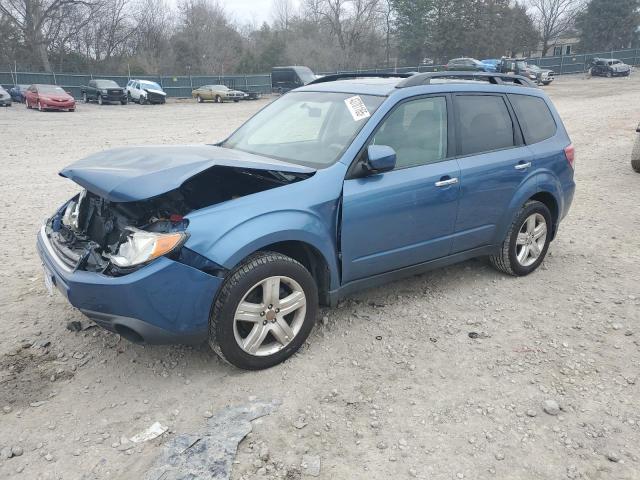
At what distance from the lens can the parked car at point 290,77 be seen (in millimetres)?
35906

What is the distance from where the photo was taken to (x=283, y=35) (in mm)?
65625

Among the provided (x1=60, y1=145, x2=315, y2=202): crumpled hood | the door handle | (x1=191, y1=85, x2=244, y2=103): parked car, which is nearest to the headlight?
(x1=60, y1=145, x2=315, y2=202): crumpled hood

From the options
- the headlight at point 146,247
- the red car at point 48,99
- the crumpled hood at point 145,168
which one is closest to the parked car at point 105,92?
the red car at point 48,99

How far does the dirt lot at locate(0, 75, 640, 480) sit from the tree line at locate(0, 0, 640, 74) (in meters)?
50.8

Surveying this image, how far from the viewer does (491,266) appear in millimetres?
5246

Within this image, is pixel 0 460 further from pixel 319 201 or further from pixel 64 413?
pixel 319 201

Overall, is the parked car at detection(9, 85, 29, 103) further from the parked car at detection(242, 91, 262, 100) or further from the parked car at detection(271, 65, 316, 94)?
the parked car at detection(271, 65, 316, 94)

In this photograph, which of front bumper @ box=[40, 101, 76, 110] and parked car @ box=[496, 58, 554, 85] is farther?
parked car @ box=[496, 58, 554, 85]

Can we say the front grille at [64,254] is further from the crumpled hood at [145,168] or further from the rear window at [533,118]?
the rear window at [533,118]

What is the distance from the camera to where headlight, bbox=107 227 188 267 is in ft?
9.74

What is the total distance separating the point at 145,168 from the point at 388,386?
6.82 ft

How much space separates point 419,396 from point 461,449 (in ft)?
1.60

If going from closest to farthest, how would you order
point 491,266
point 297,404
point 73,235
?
point 297,404 < point 73,235 < point 491,266

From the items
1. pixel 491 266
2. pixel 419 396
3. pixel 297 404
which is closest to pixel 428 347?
pixel 419 396
